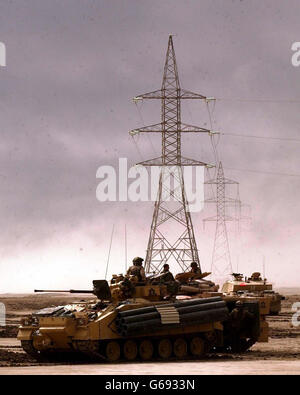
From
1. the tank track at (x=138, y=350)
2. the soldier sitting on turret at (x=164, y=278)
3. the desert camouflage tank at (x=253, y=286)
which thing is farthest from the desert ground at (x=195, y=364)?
the desert camouflage tank at (x=253, y=286)

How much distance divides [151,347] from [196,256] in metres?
26.4

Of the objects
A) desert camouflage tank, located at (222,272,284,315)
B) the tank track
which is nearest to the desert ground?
the tank track

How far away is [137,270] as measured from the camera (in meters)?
36.1

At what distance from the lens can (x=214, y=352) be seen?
3884cm

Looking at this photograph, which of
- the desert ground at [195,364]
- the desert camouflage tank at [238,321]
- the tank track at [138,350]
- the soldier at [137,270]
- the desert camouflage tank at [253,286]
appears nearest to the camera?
the desert ground at [195,364]

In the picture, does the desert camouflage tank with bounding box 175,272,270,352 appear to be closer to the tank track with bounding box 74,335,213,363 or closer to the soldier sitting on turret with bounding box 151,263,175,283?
the soldier sitting on turret with bounding box 151,263,175,283

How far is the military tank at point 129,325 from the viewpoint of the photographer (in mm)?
33156

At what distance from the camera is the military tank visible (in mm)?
33156

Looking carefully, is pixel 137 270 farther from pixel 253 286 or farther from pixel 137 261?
pixel 253 286

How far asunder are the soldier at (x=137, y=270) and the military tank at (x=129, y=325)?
36 centimetres

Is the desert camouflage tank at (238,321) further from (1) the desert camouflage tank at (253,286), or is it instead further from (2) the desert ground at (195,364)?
(1) the desert camouflage tank at (253,286)

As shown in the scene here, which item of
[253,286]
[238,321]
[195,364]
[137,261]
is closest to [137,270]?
[137,261]
